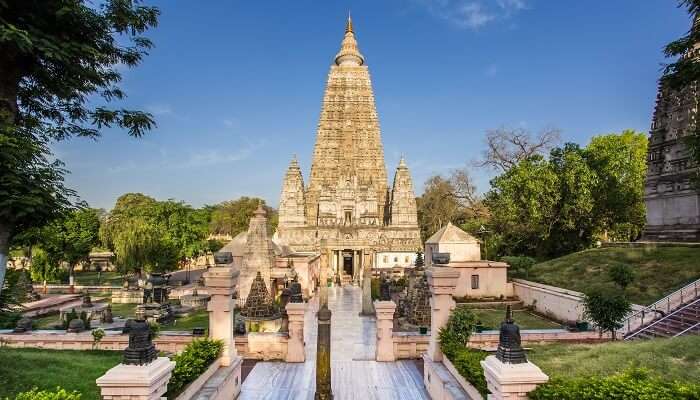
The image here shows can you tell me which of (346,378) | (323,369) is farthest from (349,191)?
(323,369)

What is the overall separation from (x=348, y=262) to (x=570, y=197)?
865 inches

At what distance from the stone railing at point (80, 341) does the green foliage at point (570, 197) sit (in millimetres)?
27065

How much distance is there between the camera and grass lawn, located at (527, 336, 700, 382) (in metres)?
7.39

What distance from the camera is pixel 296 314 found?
12.0 metres

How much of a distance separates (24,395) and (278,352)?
7.81m

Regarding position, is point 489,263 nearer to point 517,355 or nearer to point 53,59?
point 517,355

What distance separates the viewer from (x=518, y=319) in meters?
19.6

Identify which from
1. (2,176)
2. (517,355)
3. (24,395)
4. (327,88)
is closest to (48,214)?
(2,176)

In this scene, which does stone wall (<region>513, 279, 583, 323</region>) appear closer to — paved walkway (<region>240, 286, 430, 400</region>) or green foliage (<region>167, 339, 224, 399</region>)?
paved walkway (<region>240, 286, 430, 400</region>)

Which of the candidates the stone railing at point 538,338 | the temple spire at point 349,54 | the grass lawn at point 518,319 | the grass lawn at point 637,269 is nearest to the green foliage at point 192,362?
the stone railing at point 538,338

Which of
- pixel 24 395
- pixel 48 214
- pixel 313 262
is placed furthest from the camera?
pixel 313 262

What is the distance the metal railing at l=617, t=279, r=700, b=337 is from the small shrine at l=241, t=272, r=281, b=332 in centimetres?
1185

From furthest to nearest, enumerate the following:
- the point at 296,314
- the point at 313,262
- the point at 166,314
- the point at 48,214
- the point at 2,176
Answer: the point at 313,262 < the point at 166,314 < the point at 296,314 < the point at 48,214 < the point at 2,176

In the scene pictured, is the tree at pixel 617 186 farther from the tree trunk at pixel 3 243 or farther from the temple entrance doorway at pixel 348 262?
the tree trunk at pixel 3 243
